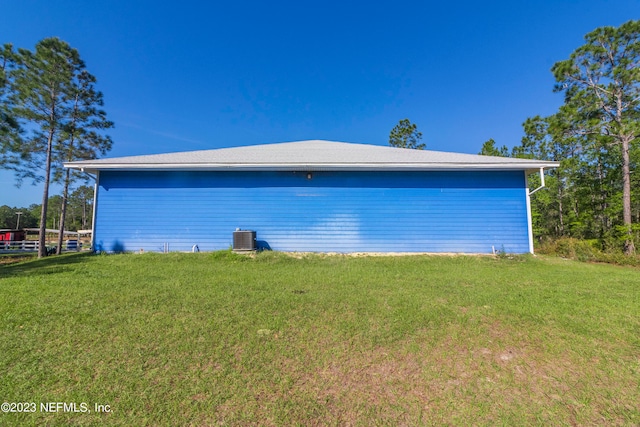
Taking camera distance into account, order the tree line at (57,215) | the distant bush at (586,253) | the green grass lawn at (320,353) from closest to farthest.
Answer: the green grass lawn at (320,353)
the distant bush at (586,253)
the tree line at (57,215)

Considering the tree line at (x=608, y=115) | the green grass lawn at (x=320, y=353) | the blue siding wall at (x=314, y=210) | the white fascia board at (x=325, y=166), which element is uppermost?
the tree line at (x=608, y=115)

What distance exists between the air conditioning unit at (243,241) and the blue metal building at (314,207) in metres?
0.47

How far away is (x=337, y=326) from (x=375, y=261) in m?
4.17

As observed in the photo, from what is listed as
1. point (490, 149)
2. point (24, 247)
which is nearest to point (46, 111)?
point (24, 247)

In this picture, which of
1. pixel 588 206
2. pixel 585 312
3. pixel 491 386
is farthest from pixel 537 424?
pixel 588 206

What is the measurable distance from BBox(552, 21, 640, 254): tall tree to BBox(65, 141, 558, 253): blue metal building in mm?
4194

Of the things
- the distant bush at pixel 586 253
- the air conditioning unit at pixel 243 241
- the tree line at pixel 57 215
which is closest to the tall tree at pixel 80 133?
the air conditioning unit at pixel 243 241

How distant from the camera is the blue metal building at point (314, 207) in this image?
796 cm

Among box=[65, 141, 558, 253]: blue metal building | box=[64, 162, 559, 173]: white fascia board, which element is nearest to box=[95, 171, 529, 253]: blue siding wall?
box=[65, 141, 558, 253]: blue metal building

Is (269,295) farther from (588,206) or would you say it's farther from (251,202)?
(588,206)

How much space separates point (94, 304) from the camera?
3.28 m

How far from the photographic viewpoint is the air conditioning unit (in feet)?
25.0

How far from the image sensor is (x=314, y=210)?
26.7ft

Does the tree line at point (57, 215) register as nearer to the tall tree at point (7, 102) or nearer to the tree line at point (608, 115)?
the tall tree at point (7, 102)
